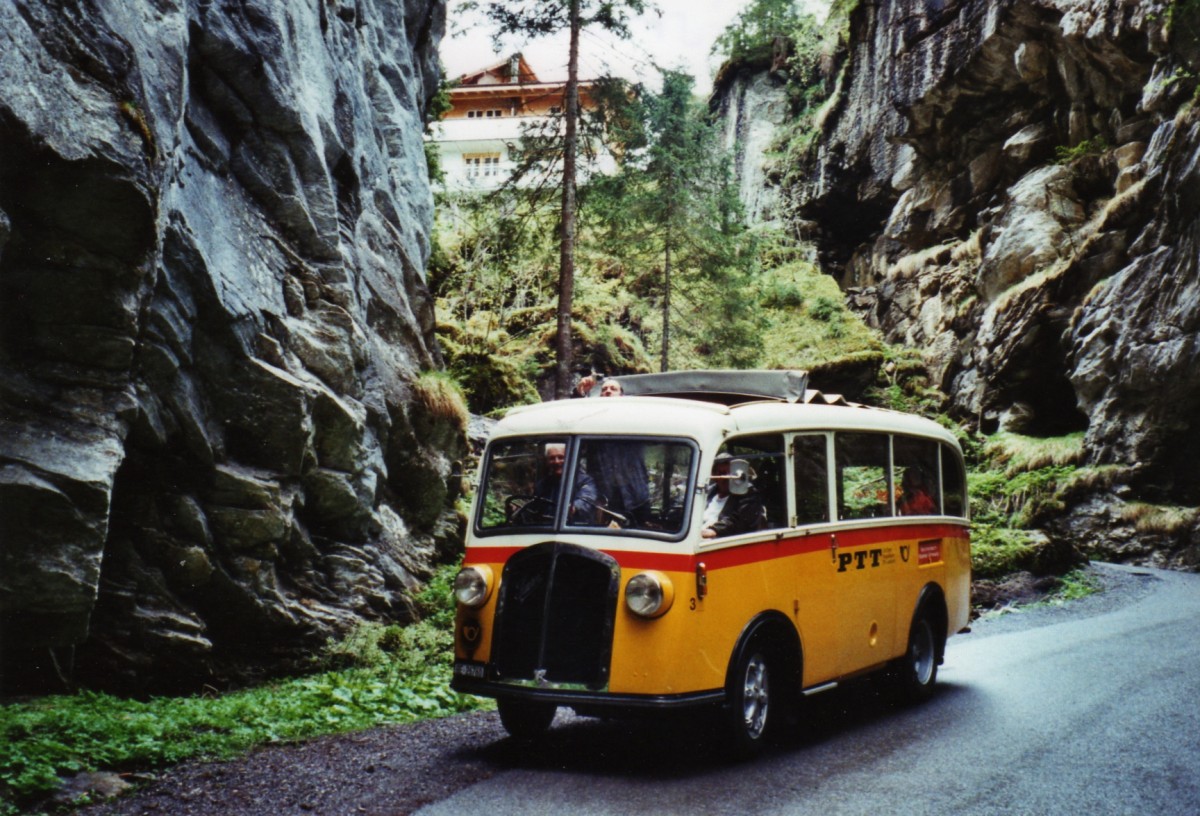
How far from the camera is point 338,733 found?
25.5 ft

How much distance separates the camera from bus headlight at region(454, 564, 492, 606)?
284 inches

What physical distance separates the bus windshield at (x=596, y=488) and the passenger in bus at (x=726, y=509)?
271 millimetres

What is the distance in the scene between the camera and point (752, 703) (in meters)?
7.28

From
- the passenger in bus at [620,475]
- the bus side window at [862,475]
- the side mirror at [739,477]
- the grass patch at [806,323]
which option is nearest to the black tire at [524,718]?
the passenger in bus at [620,475]

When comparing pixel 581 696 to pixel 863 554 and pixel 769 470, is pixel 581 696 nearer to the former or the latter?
pixel 769 470

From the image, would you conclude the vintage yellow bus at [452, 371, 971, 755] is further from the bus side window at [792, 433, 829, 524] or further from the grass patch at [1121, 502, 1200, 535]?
the grass patch at [1121, 502, 1200, 535]

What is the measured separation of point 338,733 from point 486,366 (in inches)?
624

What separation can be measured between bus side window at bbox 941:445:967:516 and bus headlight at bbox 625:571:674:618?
508cm

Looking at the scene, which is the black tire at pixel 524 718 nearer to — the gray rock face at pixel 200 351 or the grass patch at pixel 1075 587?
the gray rock face at pixel 200 351

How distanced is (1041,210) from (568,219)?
55.2 feet

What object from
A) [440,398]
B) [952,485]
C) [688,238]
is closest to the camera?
[952,485]

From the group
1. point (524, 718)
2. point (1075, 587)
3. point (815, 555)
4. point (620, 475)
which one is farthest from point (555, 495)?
point (1075, 587)

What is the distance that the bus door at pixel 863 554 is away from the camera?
834 cm

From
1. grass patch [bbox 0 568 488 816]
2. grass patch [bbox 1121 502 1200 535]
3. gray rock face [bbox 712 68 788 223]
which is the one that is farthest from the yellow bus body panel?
gray rock face [bbox 712 68 788 223]
